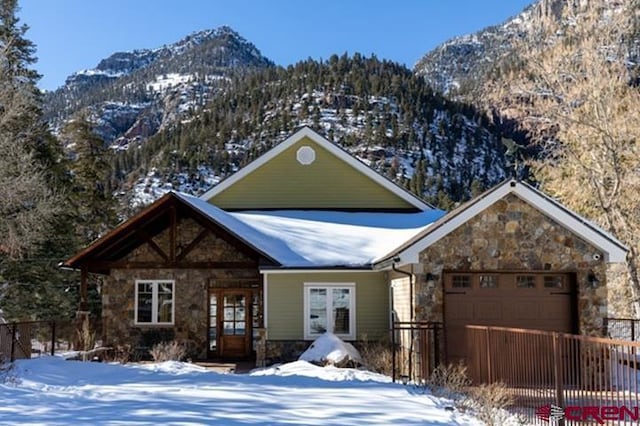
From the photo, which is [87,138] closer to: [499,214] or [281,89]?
[499,214]

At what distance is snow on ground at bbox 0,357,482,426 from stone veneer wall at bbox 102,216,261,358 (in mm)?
4900

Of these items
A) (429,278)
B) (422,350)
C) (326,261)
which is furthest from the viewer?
(326,261)

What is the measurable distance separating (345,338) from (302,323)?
49.6 inches

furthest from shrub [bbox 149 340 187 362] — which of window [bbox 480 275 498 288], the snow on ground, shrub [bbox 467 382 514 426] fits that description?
shrub [bbox 467 382 514 426]

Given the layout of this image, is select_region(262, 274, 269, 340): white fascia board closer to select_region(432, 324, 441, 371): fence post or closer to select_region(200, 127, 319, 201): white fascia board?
select_region(200, 127, 319, 201): white fascia board

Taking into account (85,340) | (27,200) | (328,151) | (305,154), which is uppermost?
(328,151)

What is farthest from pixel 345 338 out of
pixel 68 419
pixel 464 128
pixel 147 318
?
pixel 464 128

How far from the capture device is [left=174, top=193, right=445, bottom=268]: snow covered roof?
17.2 meters

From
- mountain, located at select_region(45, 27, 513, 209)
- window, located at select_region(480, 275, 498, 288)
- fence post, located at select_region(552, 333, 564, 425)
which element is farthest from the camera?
mountain, located at select_region(45, 27, 513, 209)

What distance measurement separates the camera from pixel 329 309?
1750cm

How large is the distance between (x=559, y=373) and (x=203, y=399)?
16.8ft

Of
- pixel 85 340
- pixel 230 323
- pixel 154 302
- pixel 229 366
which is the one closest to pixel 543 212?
pixel 229 366

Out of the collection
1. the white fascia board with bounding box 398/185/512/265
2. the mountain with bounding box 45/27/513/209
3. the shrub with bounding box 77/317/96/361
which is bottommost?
the shrub with bounding box 77/317/96/361

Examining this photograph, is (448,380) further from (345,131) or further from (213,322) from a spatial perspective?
(345,131)
